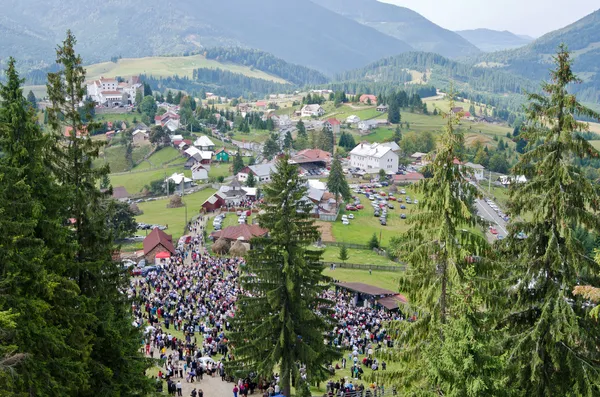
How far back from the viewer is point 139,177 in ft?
349

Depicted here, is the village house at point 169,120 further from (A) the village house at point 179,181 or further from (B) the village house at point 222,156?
(A) the village house at point 179,181

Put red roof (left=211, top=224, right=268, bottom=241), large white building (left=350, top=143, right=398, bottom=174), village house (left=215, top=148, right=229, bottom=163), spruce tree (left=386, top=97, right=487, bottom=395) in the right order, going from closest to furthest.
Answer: spruce tree (left=386, top=97, right=487, bottom=395)
red roof (left=211, top=224, right=268, bottom=241)
large white building (left=350, top=143, right=398, bottom=174)
village house (left=215, top=148, right=229, bottom=163)

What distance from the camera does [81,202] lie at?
1778cm

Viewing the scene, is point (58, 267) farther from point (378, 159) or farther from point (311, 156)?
point (311, 156)

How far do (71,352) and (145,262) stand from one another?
39082 mm

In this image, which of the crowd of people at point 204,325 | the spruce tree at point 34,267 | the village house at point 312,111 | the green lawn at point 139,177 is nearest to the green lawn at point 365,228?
the crowd of people at point 204,325

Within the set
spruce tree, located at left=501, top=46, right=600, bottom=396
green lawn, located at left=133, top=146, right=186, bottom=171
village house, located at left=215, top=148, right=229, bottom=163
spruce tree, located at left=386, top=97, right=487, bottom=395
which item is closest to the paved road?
village house, located at left=215, top=148, right=229, bottom=163

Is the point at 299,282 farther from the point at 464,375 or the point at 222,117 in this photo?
the point at 222,117

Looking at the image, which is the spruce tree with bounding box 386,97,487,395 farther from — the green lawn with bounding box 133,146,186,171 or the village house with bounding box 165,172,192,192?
the green lawn with bounding box 133,146,186,171

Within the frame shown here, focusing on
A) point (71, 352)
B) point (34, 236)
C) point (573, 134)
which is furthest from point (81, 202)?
point (573, 134)

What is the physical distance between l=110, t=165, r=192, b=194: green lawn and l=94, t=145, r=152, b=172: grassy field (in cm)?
823

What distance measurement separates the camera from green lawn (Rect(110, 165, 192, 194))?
101381 mm

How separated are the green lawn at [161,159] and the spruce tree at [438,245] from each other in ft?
342

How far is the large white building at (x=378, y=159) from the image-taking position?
11475 centimetres
